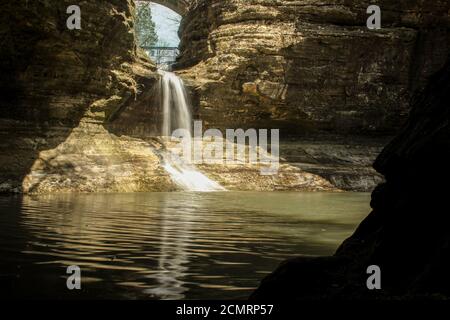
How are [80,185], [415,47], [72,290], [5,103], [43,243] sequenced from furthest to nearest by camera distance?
[415,47], [5,103], [80,185], [43,243], [72,290]

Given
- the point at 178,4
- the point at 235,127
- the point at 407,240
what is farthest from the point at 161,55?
the point at 407,240

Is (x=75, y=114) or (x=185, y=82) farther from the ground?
(x=185, y=82)

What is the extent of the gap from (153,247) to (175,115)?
15.7 m

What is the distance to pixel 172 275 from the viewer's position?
13.8 feet

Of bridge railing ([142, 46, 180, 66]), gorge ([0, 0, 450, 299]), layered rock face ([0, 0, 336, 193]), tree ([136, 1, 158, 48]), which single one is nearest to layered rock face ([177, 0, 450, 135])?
gorge ([0, 0, 450, 299])

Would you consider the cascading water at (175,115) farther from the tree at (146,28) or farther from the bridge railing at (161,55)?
the tree at (146,28)

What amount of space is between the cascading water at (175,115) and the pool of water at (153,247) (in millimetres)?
8085

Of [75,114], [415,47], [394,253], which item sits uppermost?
[415,47]

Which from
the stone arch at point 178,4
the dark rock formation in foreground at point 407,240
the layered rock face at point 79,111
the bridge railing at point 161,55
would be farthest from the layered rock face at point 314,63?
the bridge railing at point 161,55

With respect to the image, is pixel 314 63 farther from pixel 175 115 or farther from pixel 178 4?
pixel 178 4

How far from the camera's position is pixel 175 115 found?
21.0 meters
